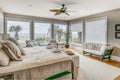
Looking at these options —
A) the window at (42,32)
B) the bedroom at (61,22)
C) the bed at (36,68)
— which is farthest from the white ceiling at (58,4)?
the window at (42,32)

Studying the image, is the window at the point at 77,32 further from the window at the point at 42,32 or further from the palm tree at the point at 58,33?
the window at the point at 42,32

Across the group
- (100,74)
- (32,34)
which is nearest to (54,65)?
(100,74)

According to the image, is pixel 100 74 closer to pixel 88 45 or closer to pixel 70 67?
pixel 70 67

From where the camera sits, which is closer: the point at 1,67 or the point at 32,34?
the point at 1,67

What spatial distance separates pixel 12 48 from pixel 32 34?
15.6 ft

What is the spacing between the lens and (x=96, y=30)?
5.79m

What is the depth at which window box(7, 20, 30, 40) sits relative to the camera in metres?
6.23

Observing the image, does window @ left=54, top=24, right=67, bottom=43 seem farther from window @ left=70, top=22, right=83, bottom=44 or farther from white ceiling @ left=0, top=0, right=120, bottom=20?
white ceiling @ left=0, top=0, right=120, bottom=20

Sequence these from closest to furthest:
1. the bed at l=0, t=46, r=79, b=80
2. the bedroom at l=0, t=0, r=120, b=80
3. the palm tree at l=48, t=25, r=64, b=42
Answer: the bed at l=0, t=46, r=79, b=80 < the bedroom at l=0, t=0, r=120, b=80 < the palm tree at l=48, t=25, r=64, b=42

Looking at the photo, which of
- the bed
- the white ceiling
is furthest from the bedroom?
the bed

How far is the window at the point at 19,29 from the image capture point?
20.4 ft

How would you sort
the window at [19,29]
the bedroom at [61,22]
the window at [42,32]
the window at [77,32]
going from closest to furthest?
the bedroom at [61,22], the window at [19,29], the window at [42,32], the window at [77,32]

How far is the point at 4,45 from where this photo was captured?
6.73 feet

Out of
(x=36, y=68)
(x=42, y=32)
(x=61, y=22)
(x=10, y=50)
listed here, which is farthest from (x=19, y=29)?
(x=36, y=68)
